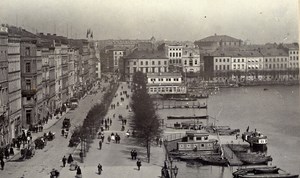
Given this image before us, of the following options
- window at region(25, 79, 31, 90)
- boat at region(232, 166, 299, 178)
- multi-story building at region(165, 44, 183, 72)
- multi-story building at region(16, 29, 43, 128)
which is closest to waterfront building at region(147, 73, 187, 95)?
multi-story building at region(165, 44, 183, 72)

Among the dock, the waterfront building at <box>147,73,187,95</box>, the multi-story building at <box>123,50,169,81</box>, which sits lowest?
the dock

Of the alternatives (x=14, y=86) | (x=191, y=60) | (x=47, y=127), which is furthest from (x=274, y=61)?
(x=14, y=86)

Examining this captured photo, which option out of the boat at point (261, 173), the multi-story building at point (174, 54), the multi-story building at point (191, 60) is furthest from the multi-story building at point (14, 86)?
the multi-story building at point (174, 54)

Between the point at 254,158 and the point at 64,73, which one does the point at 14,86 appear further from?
the point at 64,73

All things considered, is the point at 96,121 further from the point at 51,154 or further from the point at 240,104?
the point at 240,104

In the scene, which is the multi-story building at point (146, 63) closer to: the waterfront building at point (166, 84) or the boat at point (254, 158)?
the waterfront building at point (166, 84)

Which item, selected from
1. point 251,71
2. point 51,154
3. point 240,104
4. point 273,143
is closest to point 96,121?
point 51,154

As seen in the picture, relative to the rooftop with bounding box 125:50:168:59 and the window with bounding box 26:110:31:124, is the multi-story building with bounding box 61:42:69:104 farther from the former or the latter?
the rooftop with bounding box 125:50:168:59
